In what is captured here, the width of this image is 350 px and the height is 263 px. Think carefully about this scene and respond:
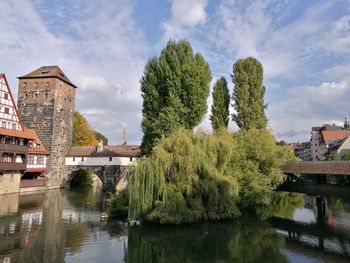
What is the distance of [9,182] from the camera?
3209cm

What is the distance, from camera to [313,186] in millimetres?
Answer: 23234

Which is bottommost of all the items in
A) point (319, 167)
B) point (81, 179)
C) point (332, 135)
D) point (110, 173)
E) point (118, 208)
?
point (118, 208)

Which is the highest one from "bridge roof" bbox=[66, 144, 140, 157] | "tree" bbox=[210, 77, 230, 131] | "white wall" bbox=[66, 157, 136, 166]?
"tree" bbox=[210, 77, 230, 131]

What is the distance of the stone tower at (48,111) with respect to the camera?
1550 inches

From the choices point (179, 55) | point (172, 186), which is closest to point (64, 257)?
point (172, 186)

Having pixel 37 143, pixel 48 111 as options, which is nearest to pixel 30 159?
pixel 37 143

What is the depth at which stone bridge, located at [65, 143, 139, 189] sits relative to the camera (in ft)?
125

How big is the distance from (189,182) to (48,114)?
92.0ft

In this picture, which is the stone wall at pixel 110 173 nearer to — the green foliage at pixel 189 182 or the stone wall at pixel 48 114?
the stone wall at pixel 48 114

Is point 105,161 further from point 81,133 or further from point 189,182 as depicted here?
point 189,182

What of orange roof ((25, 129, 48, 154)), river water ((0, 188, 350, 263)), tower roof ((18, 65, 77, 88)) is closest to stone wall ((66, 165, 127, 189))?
orange roof ((25, 129, 48, 154))

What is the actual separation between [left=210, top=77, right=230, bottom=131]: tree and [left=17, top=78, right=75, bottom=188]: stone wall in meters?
21.8

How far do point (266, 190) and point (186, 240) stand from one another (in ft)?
29.3

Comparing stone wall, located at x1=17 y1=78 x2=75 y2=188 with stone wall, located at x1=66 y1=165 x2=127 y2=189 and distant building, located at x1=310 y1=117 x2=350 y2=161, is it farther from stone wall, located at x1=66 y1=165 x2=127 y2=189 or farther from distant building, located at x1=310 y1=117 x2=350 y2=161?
distant building, located at x1=310 y1=117 x2=350 y2=161
